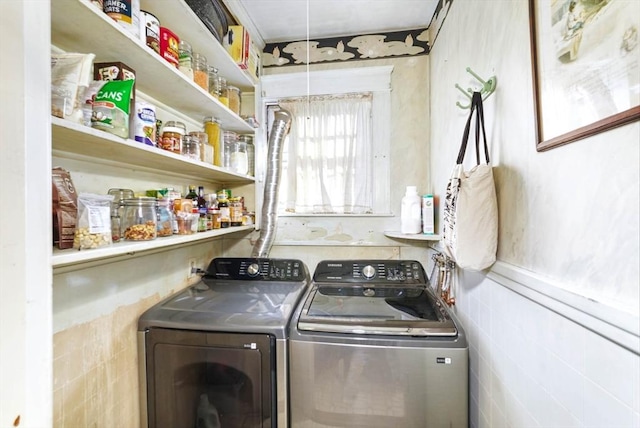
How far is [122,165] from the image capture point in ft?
3.84

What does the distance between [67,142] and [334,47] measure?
1.78m

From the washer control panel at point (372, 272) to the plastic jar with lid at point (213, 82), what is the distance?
118cm

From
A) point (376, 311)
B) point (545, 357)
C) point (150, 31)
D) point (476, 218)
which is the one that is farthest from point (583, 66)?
point (150, 31)

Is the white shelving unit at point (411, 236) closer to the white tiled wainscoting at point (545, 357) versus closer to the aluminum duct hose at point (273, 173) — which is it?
the white tiled wainscoting at point (545, 357)

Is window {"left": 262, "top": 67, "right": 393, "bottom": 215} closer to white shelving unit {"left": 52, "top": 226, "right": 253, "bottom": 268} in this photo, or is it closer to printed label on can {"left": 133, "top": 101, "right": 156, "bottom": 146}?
white shelving unit {"left": 52, "top": 226, "right": 253, "bottom": 268}

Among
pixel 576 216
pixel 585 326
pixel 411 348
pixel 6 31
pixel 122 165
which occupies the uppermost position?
pixel 6 31

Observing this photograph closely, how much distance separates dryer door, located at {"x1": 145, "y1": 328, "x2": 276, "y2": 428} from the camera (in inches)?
44.3

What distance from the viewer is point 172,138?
115cm

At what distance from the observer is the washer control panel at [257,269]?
175cm

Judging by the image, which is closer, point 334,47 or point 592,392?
point 592,392

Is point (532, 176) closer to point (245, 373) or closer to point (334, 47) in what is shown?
point (245, 373)

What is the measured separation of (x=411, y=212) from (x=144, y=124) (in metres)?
1.46

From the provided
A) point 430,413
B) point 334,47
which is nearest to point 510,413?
point 430,413

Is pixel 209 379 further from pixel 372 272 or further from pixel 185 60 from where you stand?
pixel 185 60
